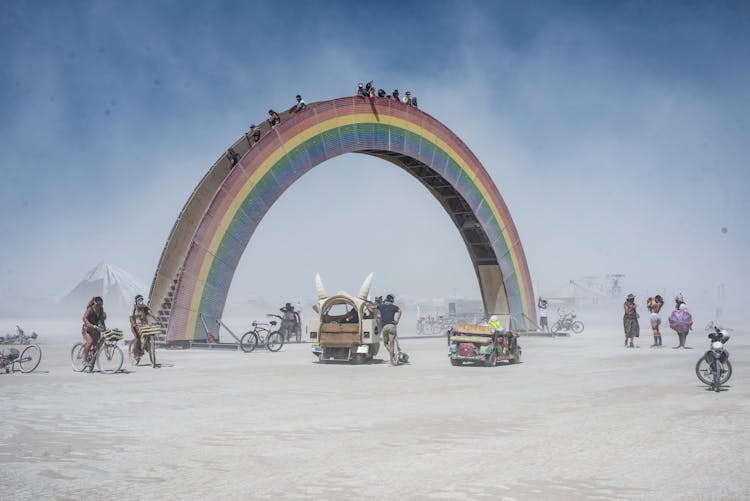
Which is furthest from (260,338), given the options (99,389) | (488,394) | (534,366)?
(488,394)

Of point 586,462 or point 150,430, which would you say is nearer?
point 586,462

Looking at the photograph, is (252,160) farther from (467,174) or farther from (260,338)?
(467,174)

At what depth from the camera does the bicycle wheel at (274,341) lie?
25828 mm

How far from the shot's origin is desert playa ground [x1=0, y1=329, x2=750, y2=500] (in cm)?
657

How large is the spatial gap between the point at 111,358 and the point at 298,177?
13.8m

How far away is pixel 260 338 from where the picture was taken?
2644 cm

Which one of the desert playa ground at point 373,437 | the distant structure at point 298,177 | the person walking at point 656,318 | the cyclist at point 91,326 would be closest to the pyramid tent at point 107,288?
the distant structure at point 298,177

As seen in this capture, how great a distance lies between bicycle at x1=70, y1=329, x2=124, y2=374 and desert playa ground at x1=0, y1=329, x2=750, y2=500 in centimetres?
81

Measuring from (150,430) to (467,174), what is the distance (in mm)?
30632

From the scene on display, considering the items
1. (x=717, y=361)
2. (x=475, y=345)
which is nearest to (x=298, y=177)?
(x=475, y=345)

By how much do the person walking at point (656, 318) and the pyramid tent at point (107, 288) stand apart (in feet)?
411

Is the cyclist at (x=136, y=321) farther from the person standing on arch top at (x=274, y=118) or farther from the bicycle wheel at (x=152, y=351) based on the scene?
the person standing on arch top at (x=274, y=118)

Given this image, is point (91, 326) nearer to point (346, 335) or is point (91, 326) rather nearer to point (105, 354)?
point (105, 354)

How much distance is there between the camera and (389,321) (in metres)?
20.3
